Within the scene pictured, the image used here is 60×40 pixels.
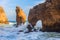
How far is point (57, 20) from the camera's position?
3103 centimetres

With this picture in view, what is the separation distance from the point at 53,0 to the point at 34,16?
51.9 feet

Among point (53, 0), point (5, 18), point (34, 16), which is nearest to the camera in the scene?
point (53, 0)

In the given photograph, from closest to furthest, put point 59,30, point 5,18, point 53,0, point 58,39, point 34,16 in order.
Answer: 1. point 58,39
2. point 59,30
3. point 53,0
4. point 34,16
5. point 5,18

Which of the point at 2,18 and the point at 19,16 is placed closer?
the point at 19,16

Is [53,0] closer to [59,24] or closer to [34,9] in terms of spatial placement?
[59,24]

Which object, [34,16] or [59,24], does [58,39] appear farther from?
[34,16]

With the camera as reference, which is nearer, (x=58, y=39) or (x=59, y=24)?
(x=58, y=39)

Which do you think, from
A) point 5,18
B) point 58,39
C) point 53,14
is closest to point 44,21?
point 53,14

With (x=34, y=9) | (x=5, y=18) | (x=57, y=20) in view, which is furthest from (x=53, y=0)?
(x=5, y=18)

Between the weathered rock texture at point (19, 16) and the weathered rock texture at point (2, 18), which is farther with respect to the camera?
the weathered rock texture at point (2, 18)

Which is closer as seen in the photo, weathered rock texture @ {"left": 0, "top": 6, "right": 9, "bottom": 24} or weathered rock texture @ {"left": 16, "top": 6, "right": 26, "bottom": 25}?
weathered rock texture @ {"left": 16, "top": 6, "right": 26, "bottom": 25}

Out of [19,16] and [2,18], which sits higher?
[19,16]

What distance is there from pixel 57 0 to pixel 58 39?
1225cm

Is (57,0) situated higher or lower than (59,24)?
higher
